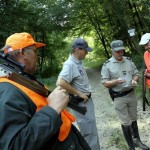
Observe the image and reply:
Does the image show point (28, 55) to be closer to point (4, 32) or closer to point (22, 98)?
point (22, 98)

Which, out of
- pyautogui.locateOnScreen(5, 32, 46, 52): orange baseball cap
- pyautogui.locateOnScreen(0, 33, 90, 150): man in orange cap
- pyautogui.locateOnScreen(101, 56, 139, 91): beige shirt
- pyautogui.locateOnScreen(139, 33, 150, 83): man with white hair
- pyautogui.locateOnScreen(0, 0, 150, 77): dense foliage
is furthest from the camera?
pyautogui.locateOnScreen(0, 0, 150, 77): dense foliage

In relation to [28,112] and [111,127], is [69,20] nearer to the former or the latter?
[111,127]

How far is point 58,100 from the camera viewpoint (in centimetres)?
228

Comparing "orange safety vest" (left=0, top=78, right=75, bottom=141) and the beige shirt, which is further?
the beige shirt

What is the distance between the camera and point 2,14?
15.9 m

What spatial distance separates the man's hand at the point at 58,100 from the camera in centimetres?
222

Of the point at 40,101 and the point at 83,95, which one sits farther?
the point at 83,95

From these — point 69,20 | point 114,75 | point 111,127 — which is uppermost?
point 69,20

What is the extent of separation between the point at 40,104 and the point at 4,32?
1321 cm

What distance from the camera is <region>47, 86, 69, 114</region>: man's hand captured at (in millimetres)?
2223

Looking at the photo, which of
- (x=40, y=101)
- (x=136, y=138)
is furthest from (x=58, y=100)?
(x=136, y=138)

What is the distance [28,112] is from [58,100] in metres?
0.28

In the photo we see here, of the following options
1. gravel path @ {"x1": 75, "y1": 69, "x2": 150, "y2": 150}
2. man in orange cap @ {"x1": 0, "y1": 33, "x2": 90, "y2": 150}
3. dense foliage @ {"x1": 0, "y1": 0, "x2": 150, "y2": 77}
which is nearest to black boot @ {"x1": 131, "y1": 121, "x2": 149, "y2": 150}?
gravel path @ {"x1": 75, "y1": 69, "x2": 150, "y2": 150}

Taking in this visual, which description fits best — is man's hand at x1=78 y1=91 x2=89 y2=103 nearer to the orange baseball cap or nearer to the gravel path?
the gravel path
